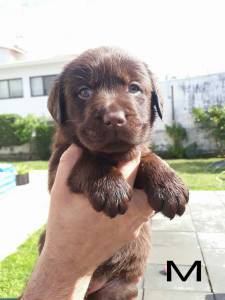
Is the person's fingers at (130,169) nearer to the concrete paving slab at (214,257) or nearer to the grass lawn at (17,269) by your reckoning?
the concrete paving slab at (214,257)

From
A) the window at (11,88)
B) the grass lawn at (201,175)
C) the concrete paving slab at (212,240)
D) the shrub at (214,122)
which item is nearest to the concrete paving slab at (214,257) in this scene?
the concrete paving slab at (212,240)

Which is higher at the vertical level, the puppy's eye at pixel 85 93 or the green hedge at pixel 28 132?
the puppy's eye at pixel 85 93

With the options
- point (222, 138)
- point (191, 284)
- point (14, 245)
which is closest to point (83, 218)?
point (191, 284)

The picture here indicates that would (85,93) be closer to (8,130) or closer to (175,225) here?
(175,225)

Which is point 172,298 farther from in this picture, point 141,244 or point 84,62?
point 84,62

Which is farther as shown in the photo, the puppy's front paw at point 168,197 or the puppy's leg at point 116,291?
the puppy's leg at point 116,291

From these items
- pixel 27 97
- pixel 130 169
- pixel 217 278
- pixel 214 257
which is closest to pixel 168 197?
pixel 130 169

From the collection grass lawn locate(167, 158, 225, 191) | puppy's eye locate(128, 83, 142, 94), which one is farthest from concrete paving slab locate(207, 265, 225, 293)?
grass lawn locate(167, 158, 225, 191)
